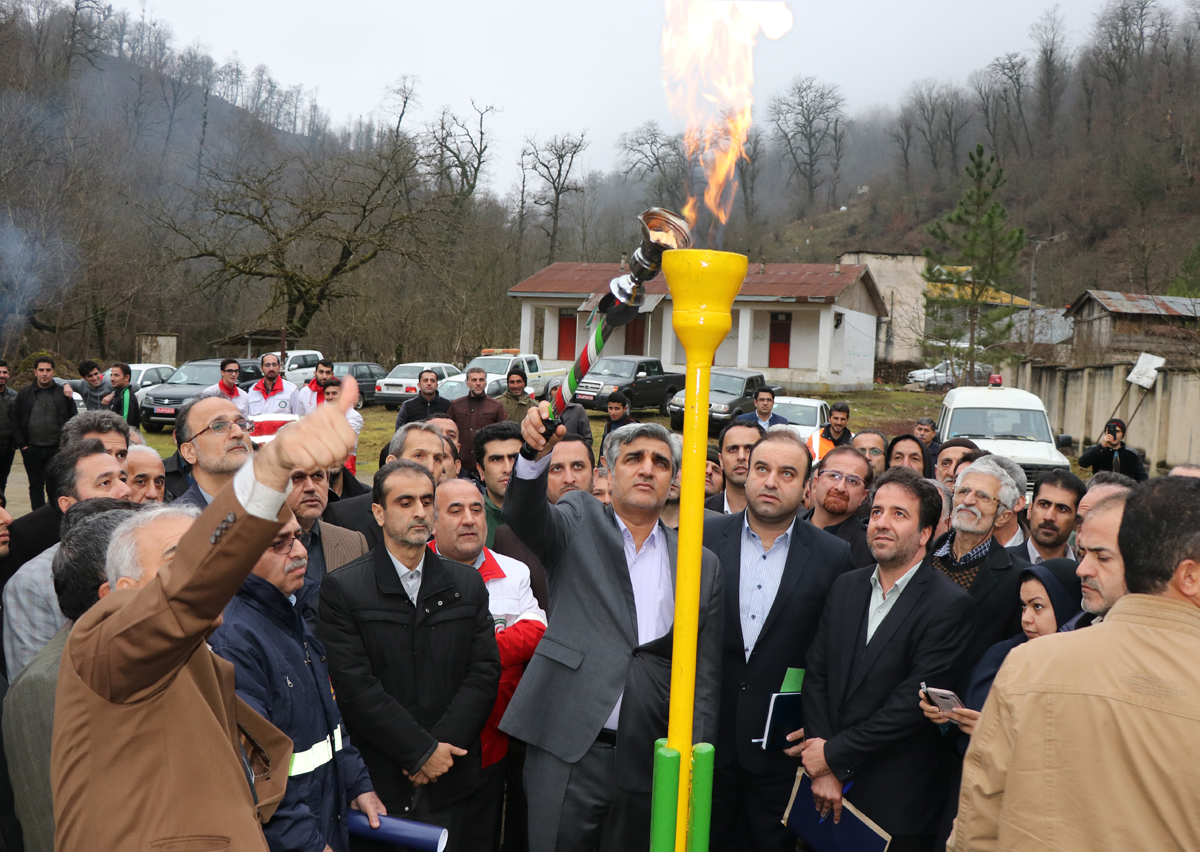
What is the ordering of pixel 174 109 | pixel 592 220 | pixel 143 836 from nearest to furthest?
pixel 143 836 → pixel 592 220 → pixel 174 109

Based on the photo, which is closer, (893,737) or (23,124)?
(893,737)

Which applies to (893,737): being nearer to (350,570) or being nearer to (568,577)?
(568,577)

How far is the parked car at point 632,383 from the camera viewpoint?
24.7 m

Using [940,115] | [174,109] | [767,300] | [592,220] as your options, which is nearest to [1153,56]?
[940,115]

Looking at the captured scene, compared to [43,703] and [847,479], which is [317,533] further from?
[847,479]

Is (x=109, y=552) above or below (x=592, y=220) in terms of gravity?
below

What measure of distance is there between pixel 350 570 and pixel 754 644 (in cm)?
180

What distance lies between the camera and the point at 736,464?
5969mm

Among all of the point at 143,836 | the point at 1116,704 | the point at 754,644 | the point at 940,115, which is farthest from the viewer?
the point at 940,115

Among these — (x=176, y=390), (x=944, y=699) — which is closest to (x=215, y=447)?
(x=944, y=699)

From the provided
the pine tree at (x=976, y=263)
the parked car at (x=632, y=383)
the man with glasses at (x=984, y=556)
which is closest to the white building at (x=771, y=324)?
the pine tree at (x=976, y=263)

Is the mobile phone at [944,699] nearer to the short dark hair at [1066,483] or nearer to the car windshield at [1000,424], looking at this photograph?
the short dark hair at [1066,483]

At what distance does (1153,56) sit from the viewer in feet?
246

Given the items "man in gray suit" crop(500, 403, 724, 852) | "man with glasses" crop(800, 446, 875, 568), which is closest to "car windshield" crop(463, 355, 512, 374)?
"man with glasses" crop(800, 446, 875, 568)
